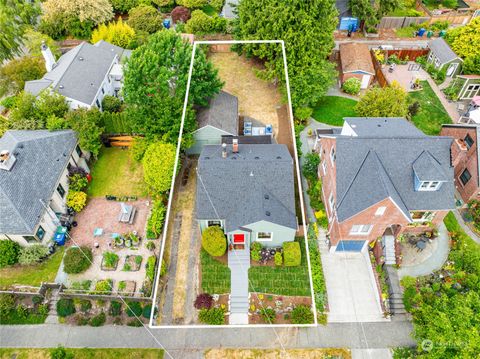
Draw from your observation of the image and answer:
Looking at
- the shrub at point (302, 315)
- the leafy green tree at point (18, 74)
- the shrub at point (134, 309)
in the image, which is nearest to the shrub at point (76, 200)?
the shrub at point (134, 309)

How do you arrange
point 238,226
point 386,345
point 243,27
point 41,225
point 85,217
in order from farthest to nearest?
point 243,27, point 85,217, point 41,225, point 238,226, point 386,345

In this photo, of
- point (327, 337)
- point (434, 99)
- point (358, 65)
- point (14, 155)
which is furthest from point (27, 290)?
point (434, 99)

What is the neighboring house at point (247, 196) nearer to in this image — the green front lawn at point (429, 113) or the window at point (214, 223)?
the window at point (214, 223)

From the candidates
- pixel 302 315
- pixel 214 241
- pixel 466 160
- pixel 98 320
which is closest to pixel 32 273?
pixel 98 320

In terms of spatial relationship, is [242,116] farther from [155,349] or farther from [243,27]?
[155,349]

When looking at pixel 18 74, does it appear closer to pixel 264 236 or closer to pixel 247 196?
pixel 247 196

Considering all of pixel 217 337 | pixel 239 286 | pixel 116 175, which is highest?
pixel 239 286

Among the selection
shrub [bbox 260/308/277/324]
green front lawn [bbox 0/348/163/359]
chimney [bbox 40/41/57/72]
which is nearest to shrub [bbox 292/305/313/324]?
shrub [bbox 260/308/277/324]
